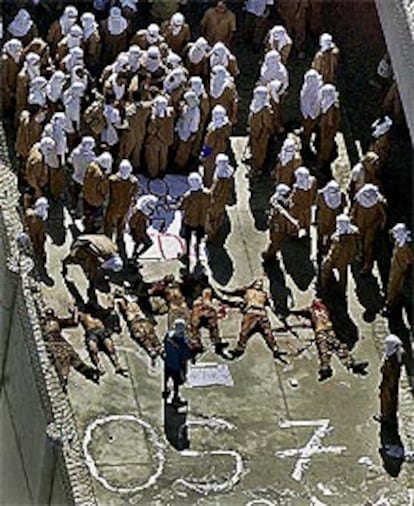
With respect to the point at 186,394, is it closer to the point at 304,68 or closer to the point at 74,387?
the point at 74,387

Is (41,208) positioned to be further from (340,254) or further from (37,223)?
(340,254)

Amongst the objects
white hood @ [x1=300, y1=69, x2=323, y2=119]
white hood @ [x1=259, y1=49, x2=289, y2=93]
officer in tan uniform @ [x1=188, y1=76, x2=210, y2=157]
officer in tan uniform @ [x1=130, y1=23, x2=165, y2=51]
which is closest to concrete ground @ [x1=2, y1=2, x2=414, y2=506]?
officer in tan uniform @ [x1=188, y1=76, x2=210, y2=157]

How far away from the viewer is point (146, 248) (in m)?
40.4

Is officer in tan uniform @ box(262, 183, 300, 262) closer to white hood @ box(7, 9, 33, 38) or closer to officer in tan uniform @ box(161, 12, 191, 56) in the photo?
officer in tan uniform @ box(161, 12, 191, 56)

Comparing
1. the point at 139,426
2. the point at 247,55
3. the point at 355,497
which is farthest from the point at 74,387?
the point at 247,55

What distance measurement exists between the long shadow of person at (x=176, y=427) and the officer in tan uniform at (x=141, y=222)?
110 inches

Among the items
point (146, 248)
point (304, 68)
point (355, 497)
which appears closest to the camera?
point (355, 497)

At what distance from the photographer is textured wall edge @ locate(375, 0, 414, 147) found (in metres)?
38.5

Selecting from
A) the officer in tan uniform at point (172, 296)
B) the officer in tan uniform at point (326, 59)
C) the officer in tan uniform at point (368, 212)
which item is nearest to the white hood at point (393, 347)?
the officer in tan uniform at point (368, 212)

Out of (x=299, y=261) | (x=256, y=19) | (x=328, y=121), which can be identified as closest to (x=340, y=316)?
(x=299, y=261)

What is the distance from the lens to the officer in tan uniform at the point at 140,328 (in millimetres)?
39031

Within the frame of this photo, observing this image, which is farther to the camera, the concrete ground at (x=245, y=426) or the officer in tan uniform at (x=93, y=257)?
the officer in tan uniform at (x=93, y=257)

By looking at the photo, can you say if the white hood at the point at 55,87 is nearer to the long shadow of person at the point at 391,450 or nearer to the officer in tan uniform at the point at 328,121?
the officer in tan uniform at the point at 328,121

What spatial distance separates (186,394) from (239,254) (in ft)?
9.19
